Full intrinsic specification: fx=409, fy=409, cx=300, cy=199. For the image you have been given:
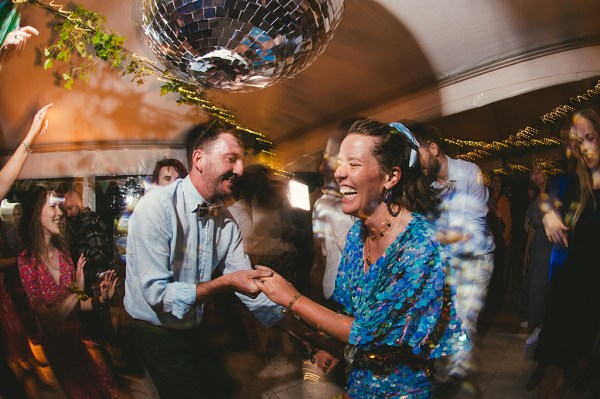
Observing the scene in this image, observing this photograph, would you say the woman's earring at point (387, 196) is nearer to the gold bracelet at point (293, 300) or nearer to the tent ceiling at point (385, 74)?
the tent ceiling at point (385, 74)

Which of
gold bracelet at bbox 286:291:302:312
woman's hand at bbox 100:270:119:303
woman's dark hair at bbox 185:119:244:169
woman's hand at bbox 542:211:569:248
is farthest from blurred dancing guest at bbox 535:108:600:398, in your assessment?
woman's hand at bbox 100:270:119:303

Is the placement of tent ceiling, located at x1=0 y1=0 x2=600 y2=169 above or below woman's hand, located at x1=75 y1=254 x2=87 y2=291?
above

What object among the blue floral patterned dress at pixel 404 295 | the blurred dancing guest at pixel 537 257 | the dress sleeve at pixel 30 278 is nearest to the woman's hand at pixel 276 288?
the blue floral patterned dress at pixel 404 295

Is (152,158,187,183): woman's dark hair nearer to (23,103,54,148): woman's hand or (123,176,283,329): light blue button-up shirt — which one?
(123,176,283,329): light blue button-up shirt

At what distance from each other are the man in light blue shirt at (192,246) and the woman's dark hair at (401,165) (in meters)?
0.27

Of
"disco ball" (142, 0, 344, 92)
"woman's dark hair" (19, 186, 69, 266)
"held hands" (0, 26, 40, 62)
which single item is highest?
"held hands" (0, 26, 40, 62)

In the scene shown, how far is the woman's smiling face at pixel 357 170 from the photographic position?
2.59ft

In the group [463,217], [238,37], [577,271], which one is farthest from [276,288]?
[577,271]

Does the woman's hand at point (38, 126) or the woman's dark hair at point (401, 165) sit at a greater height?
the woman's hand at point (38, 126)

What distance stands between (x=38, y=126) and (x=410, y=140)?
0.84 m

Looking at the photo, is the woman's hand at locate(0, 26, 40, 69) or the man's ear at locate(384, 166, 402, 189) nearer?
the man's ear at locate(384, 166, 402, 189)

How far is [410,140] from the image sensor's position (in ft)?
2.68

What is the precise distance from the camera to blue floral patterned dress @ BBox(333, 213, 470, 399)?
862 millimetres

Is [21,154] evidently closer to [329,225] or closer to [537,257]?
[329,225]
